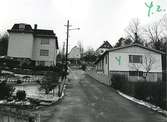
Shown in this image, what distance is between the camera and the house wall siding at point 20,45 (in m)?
43.1

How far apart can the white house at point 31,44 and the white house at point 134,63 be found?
17088 millimetres

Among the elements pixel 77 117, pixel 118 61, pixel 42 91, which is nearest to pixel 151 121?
pixel 77 117

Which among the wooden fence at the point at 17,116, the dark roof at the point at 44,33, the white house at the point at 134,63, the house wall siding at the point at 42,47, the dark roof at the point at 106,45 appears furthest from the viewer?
the dark roof at the point at 106,45

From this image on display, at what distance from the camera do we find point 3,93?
1550 centimetres

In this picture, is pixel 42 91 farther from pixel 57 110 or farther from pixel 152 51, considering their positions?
pixel 152 51

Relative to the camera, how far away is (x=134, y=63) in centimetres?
3369

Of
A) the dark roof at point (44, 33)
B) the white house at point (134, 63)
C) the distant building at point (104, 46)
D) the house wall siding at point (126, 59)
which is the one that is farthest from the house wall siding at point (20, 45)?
the distant building at point (104, 46)

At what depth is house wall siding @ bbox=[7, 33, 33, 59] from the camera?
4309cm

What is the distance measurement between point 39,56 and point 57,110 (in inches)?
1337

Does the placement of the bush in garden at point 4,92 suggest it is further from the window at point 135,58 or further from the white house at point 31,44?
the white house at point 31,44

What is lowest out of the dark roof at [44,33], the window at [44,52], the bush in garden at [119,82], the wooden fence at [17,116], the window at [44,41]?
the wooden fence at [17,116]

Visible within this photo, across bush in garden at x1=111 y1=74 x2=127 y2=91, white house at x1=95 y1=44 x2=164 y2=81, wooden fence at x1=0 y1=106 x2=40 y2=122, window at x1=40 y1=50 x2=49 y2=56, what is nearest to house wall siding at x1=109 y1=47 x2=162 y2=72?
white house at x1=95 y1=44 x2=164 y2=81

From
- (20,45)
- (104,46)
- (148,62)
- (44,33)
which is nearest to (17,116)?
(148,62)

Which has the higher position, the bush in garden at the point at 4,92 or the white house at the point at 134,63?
the white house at the point at 134,63
